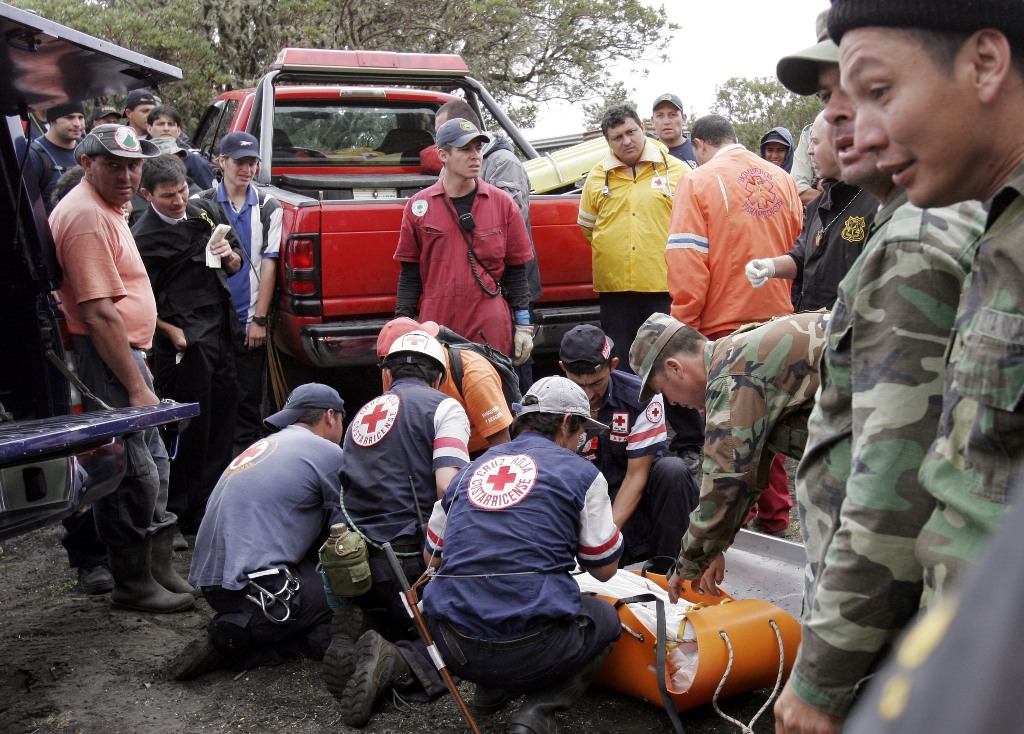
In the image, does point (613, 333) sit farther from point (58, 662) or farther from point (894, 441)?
point (894, 441)

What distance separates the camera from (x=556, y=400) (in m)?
3.73

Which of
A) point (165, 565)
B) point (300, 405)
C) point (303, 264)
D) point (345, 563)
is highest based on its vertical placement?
point (303, 264)

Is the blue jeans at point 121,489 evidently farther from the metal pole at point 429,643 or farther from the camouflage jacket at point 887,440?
the camouflage jacket at point 887,440

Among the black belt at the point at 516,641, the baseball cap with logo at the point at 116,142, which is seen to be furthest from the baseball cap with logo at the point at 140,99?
the black belt at the point at 516,641

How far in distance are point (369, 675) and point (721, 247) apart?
2.63m

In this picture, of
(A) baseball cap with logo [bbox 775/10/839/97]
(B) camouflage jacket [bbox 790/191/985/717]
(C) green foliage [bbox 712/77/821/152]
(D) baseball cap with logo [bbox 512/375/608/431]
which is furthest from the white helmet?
(C) green foliage [bbox 712/77/821/152]

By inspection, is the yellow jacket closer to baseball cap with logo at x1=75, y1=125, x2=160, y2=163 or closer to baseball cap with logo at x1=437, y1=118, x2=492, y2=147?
baseball cap with logo at x1=437, y1=118, x2=492, y2=147

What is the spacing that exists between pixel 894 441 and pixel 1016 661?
105cm

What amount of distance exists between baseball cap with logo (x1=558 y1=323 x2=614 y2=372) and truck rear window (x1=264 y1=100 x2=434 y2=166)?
3369 mm

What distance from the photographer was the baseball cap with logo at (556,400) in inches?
146

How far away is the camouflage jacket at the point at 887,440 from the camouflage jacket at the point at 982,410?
0.12 metres

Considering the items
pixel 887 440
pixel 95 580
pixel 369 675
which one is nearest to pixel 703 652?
pixel 369 675

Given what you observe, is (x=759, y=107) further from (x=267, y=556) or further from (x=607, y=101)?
(x=267, y=556)

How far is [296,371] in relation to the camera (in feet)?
20.7
